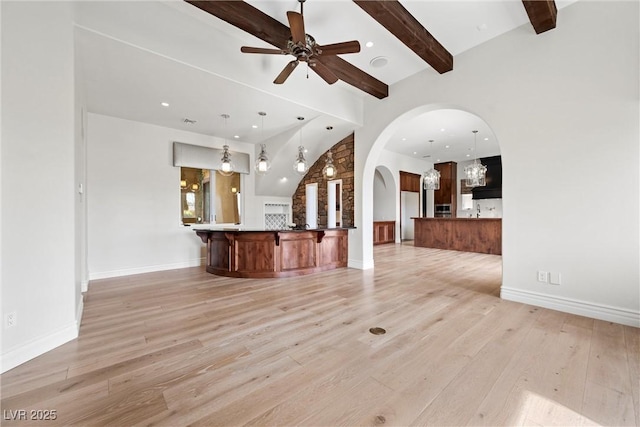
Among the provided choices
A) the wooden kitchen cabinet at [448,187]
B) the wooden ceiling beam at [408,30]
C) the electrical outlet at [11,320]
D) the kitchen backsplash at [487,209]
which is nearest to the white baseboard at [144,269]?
the electrical outlet at [11,320]

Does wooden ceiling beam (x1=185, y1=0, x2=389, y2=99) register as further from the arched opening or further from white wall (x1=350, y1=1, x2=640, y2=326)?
white wall (x1=350, y1=1, x2=640, y2=326)

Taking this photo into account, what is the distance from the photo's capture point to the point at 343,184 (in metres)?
6.61

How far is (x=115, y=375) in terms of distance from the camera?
182 cm

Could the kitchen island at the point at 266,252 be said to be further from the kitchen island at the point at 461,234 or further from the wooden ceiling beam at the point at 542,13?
the kitchen island at the point at 461,234

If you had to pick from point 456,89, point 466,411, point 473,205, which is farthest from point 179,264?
point 473,205

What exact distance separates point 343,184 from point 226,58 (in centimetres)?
387

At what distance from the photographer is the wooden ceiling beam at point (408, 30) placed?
2752 millimetres

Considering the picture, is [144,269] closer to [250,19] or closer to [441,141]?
[250,19]

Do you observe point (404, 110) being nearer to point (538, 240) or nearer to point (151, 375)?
point (538, 240)

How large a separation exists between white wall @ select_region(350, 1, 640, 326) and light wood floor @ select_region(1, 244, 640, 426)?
0.44 m

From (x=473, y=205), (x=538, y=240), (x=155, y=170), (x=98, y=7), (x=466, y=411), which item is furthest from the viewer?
(x=473, y=205)

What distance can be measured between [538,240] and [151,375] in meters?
4.22

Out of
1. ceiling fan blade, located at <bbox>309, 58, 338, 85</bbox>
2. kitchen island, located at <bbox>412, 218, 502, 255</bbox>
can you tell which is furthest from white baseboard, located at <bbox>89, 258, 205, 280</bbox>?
kitchen island, located at <bbox>412, 218, 502, 255</bbox>

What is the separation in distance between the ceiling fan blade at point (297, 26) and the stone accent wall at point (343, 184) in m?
3.44
